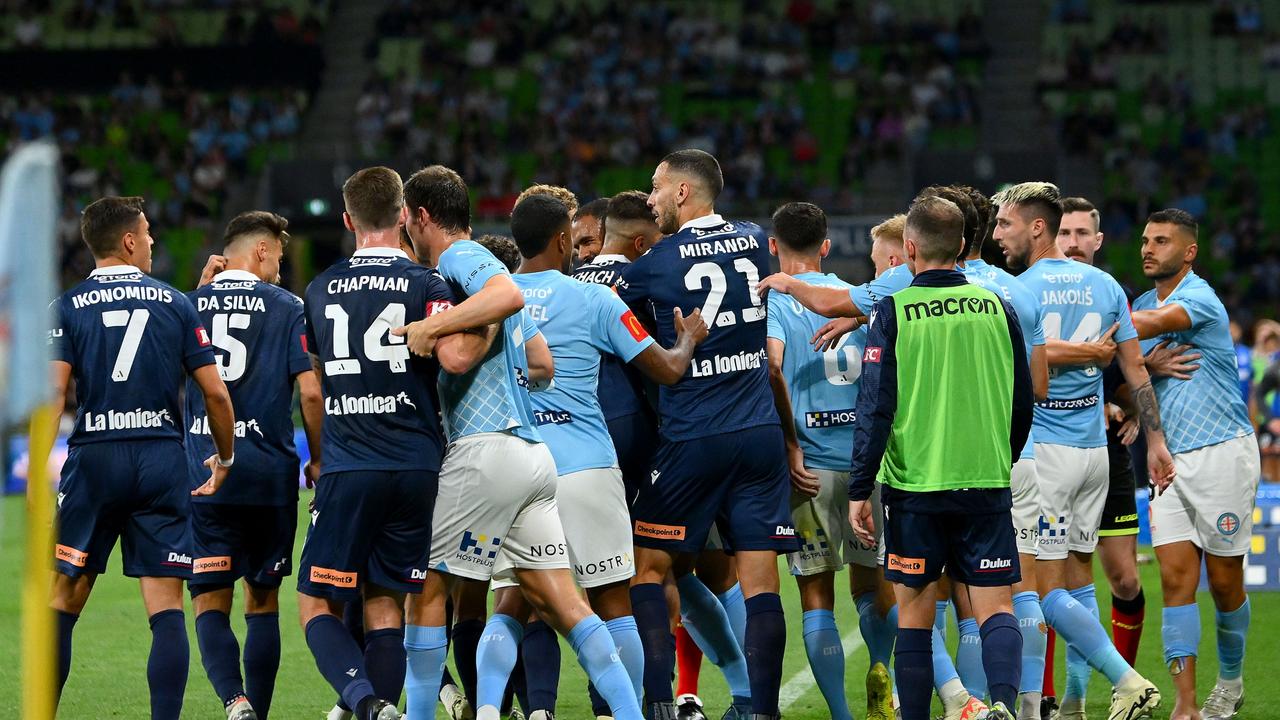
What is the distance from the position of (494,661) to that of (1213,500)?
3828 mm

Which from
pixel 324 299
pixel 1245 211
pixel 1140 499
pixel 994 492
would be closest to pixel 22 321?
pixel 324 299

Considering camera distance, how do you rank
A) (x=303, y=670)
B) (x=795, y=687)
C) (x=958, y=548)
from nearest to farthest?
(x=958, y=548) < (x=795, y=687) < (x=303, y=670)

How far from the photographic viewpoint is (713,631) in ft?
24.0

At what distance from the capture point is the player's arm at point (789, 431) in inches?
281

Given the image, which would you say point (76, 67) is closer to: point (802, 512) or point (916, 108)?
point (916, 108)

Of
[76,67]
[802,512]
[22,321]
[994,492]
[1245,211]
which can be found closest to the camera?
[22,321]

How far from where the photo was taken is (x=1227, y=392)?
25.5ft

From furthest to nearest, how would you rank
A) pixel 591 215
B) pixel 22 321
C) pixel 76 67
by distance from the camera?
pixel 76 67 → pixel 591 215 → pixel 22 321

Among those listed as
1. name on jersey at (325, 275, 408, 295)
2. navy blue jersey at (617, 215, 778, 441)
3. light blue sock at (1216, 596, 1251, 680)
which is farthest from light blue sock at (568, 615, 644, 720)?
light blue sock at (1216, 596, 1251, 680)

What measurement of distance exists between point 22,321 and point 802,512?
4.97 metres

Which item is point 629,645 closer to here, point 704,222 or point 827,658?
point 827,658

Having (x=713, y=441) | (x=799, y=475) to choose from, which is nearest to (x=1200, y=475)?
(x=799, y=475)

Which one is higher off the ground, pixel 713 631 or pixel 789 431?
pixel 789 431

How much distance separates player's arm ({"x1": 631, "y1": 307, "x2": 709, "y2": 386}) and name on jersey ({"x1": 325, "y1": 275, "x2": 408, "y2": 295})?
3.69 ft
